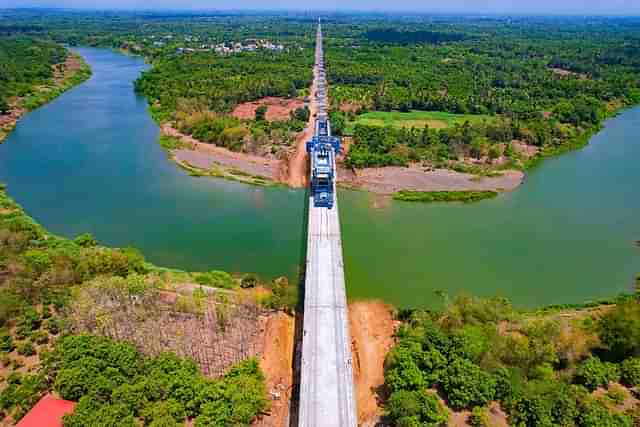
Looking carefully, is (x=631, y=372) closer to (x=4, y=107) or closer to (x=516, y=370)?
(x=516, y=370)

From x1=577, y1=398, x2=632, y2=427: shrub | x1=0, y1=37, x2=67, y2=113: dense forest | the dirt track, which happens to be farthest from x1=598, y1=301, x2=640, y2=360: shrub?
x1=0, y1=37, x2=67, y2=113: dense forest

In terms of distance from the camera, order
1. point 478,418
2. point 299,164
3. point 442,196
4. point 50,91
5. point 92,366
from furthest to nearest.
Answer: point 50,91
point 299,164
point 442,196
point 92,366
point 478,418

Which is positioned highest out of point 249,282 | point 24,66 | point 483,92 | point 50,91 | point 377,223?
point 24,66

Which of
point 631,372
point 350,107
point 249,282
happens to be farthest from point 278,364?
point 350,107

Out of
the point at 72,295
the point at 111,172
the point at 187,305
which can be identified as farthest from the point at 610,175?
the point at 111,172

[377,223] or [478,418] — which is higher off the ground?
[377,223]

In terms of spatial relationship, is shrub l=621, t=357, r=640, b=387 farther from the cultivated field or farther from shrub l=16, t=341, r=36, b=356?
the cultivated field

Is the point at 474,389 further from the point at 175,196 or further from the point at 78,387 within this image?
the point at 175,196
